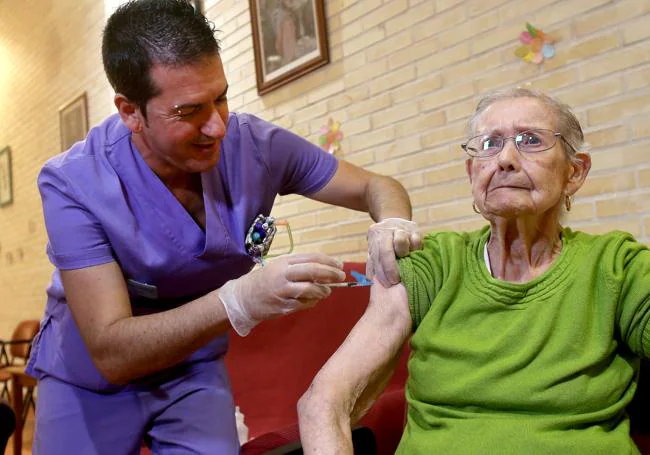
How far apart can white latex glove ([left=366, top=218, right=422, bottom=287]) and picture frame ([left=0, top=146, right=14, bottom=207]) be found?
6635 mm

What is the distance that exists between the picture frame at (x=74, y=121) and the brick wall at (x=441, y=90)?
216 cm

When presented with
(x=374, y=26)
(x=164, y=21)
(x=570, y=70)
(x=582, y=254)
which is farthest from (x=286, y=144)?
(x=374, y=26)

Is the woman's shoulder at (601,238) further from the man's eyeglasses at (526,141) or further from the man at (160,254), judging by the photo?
the man at (160,254)

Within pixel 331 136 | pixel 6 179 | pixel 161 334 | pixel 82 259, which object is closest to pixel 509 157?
pixel 161 334

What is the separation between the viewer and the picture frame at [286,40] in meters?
3.26

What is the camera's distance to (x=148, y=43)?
1.49m

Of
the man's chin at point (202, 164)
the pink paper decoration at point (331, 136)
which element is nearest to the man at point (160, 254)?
the man's chin at point (202, 164)

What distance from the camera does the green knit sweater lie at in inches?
48.8

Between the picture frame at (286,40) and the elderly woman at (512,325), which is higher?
the picture frame at (286,40)

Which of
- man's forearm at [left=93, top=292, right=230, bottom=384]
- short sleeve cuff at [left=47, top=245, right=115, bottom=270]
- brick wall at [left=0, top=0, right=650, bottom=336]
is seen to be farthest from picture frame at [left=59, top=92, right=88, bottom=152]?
man's forearm at [left=93, top=292, right=230, bottom=384]

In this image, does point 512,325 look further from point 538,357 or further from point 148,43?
point 148,43

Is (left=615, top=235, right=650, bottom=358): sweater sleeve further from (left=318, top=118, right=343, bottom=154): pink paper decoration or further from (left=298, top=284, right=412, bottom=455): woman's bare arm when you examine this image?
(left=318, top=118, right=343, bottom=154): pink paper decoration

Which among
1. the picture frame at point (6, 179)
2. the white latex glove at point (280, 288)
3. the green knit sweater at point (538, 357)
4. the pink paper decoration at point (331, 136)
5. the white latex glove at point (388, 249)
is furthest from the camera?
the picture frame at point (6, 179)

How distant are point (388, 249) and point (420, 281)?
96mm
